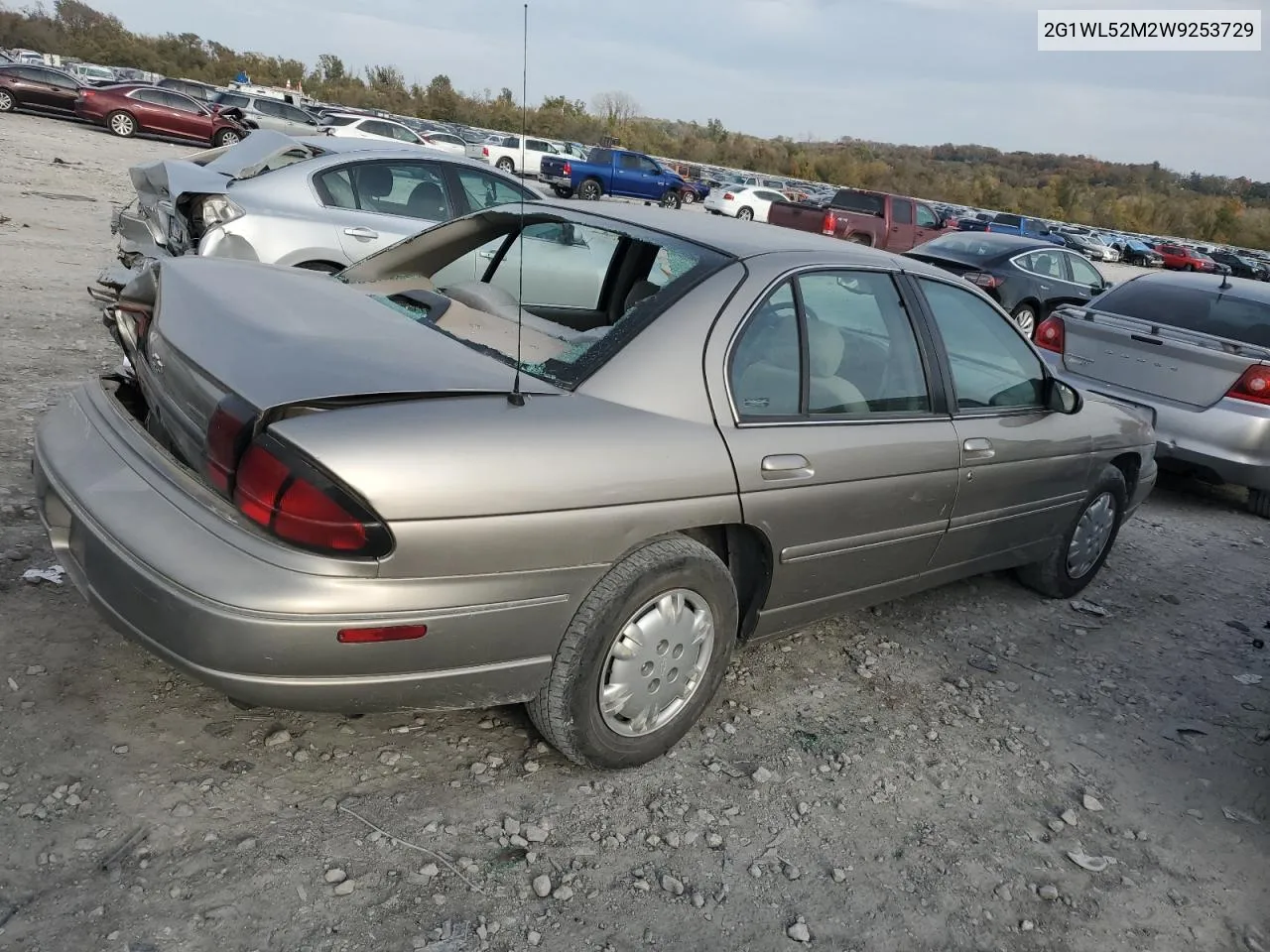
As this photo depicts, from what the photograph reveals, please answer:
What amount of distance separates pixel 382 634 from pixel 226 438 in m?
0.59

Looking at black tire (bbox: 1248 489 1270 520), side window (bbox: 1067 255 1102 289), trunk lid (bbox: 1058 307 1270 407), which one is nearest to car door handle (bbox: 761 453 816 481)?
trunk lid (bbox: 1058 307 1270 407)

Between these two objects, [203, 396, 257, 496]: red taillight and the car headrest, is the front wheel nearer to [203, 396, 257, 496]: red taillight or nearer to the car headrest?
the car headrest

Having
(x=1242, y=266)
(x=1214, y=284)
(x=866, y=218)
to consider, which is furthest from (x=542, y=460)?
(x=1242, y=266)

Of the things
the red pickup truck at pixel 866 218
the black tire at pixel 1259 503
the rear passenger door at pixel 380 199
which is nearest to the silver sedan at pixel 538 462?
the rear passenger door at pixel 380 199

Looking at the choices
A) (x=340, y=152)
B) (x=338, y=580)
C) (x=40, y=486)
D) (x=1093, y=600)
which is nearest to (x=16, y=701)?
(x=40, y=486)

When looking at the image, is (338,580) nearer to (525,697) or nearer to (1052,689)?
(525,697)

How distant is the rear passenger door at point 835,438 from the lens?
2.86 metres

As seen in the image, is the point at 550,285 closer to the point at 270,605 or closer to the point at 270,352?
the point at 270,352

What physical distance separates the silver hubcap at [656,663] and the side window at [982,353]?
4.74 ft

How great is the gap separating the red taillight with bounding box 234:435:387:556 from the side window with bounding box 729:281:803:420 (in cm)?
118

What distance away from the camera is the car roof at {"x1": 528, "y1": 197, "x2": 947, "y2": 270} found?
123 inches

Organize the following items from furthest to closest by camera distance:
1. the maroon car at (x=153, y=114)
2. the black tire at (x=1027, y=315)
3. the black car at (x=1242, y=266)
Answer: the black car at (x=1242, y=266)
the maroon car at (x=153, y=114)
the black tire at (x=1027, y=315)

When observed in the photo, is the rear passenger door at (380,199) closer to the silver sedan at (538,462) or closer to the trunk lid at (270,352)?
the silver sedan at (538,462)

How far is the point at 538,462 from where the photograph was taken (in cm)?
234
